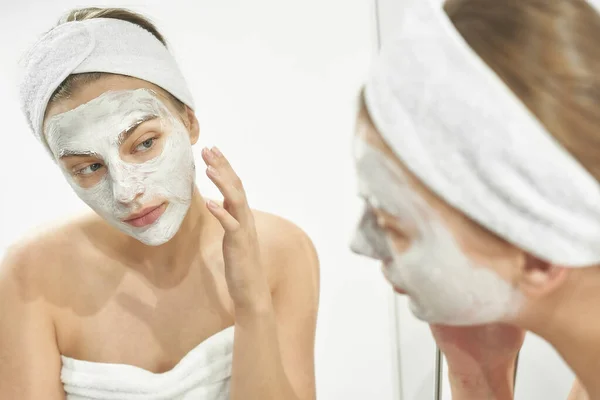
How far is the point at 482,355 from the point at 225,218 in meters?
0.34

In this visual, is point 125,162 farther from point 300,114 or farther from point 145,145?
point 300,114

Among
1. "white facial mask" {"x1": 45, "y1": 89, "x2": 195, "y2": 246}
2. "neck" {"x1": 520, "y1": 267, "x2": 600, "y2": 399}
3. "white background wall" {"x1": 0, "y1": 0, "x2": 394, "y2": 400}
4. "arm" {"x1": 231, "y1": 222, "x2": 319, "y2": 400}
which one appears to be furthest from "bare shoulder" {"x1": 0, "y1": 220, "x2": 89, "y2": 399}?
"neck" {"x1": 520, "y1": 267, "x2": 600, "y2": 399}

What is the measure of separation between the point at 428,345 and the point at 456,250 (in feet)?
2.35

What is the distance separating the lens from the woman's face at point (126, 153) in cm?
80

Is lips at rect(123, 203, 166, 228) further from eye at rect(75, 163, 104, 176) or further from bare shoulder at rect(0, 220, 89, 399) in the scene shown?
bare shoulder at rect(0, 220, 89, 399)

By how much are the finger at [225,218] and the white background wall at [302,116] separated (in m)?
0.48

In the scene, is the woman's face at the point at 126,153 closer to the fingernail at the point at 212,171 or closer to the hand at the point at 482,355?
the fingernail at the point at 212,171

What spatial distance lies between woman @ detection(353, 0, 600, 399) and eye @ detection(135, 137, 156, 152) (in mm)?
366

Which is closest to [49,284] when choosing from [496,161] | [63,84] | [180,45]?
[63,84]

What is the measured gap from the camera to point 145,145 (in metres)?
0.83

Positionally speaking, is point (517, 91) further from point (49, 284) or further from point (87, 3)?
point (87, 3)

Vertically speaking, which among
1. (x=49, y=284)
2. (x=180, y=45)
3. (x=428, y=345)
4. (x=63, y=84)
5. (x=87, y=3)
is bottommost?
(x=428, y=345)

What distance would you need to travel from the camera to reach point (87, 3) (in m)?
1.33

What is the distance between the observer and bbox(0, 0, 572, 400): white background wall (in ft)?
4.23
